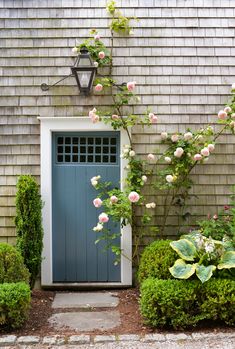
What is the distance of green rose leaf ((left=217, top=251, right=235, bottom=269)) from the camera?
A: 15.4 feet

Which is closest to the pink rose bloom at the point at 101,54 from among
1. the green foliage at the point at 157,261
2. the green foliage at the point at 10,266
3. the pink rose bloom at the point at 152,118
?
the pink rose bloom at the point at 152,118

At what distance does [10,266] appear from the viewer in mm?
4922

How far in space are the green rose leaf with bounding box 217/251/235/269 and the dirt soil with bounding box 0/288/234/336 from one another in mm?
557

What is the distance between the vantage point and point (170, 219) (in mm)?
6016

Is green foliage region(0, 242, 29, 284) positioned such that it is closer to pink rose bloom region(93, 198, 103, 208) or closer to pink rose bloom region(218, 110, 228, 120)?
pink rose bloom region(93, 198, 103, 208)

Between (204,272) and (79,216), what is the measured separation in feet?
6.56

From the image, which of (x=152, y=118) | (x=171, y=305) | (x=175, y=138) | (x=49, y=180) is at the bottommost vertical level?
(x=171, y=305)

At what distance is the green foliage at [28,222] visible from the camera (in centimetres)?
555

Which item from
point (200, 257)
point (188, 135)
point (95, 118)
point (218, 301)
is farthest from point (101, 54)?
point (218, 301)

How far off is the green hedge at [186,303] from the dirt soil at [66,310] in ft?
0.47

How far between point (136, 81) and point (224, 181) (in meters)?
1.64

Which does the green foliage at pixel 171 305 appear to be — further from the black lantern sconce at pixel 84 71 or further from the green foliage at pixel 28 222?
the black lantern sconce at pixel 84 71

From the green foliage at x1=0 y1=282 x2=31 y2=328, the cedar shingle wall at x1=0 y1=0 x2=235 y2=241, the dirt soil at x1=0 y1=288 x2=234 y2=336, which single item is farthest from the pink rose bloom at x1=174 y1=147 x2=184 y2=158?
the green foliage at x1=0 y1=282 x2=31 y2=328

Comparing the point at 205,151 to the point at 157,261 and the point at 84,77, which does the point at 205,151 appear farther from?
the point at 84,77
